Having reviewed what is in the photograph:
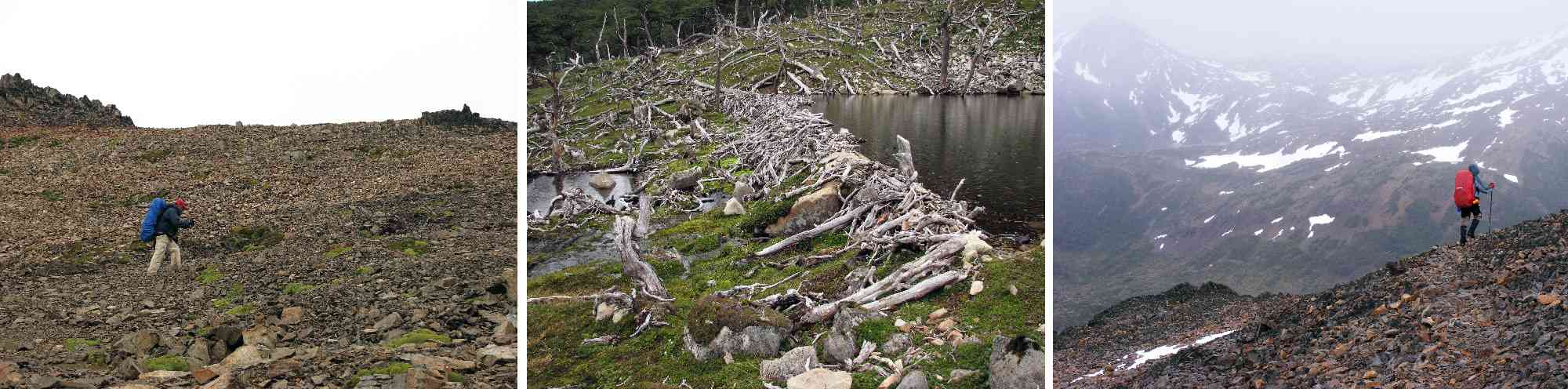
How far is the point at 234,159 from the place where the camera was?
78.0 feet

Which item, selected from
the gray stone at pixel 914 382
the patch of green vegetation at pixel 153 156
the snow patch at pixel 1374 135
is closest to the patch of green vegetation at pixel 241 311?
the gray stone at pixel 914 382

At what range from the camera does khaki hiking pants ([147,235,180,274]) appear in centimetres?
1309

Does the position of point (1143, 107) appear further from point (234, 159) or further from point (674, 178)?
point (674, 178)

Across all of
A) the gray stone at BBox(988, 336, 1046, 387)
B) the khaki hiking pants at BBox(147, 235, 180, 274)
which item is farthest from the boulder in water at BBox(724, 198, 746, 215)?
the khaki hiking pants at BBox(147, 235, 180, 274)

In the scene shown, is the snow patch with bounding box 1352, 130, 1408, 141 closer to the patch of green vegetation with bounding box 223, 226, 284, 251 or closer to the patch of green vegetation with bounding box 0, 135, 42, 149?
the patch of green vegetation with bounding box 223, 226, 284, 251

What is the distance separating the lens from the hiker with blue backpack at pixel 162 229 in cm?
1310

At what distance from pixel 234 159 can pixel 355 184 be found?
19.2ft

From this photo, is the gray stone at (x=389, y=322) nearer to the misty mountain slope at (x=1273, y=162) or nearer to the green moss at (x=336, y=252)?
the green moss at (x=336, y=252)

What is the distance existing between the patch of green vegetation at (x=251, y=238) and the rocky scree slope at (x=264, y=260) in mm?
54

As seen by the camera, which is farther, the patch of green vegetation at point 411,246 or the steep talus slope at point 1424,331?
the patch of green vegetation at point 411,246

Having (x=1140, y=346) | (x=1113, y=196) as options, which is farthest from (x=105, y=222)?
(x=1113, y=196)

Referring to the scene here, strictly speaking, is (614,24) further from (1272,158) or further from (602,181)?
(1272,158)

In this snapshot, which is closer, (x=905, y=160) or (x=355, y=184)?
(x=905, y=160)

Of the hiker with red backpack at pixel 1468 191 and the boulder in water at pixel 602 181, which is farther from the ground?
the boulder in water at pixel 602 181
